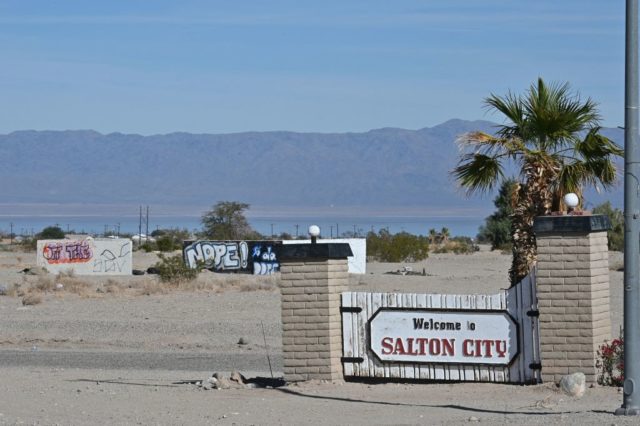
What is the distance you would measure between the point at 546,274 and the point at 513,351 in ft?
3.91

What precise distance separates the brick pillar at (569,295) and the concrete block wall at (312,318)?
290cm

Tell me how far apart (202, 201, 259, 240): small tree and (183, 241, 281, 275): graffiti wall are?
23.3 m

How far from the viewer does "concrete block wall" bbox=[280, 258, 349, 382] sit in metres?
16.7

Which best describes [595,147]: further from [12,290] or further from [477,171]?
[12,290]

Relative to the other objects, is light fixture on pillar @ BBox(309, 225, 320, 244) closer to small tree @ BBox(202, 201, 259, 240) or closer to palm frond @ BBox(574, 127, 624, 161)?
palm frond @ BBox(574, 127, 624, 161)

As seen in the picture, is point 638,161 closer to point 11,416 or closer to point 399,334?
point 399,334

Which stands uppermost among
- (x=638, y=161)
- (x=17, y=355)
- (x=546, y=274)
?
(x=638, y=161)

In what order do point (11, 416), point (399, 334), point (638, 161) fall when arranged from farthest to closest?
point (399, 334) < point (11, 416) < point (638, 161)

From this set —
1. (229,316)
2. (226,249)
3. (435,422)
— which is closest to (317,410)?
(435,422)

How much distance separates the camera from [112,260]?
178 ft

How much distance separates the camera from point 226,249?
53.7m

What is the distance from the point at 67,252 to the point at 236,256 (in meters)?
7.87

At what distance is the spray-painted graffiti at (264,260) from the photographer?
52166 millimetres

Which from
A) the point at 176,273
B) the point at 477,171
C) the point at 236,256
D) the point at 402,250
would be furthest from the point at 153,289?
the point at 402,250
